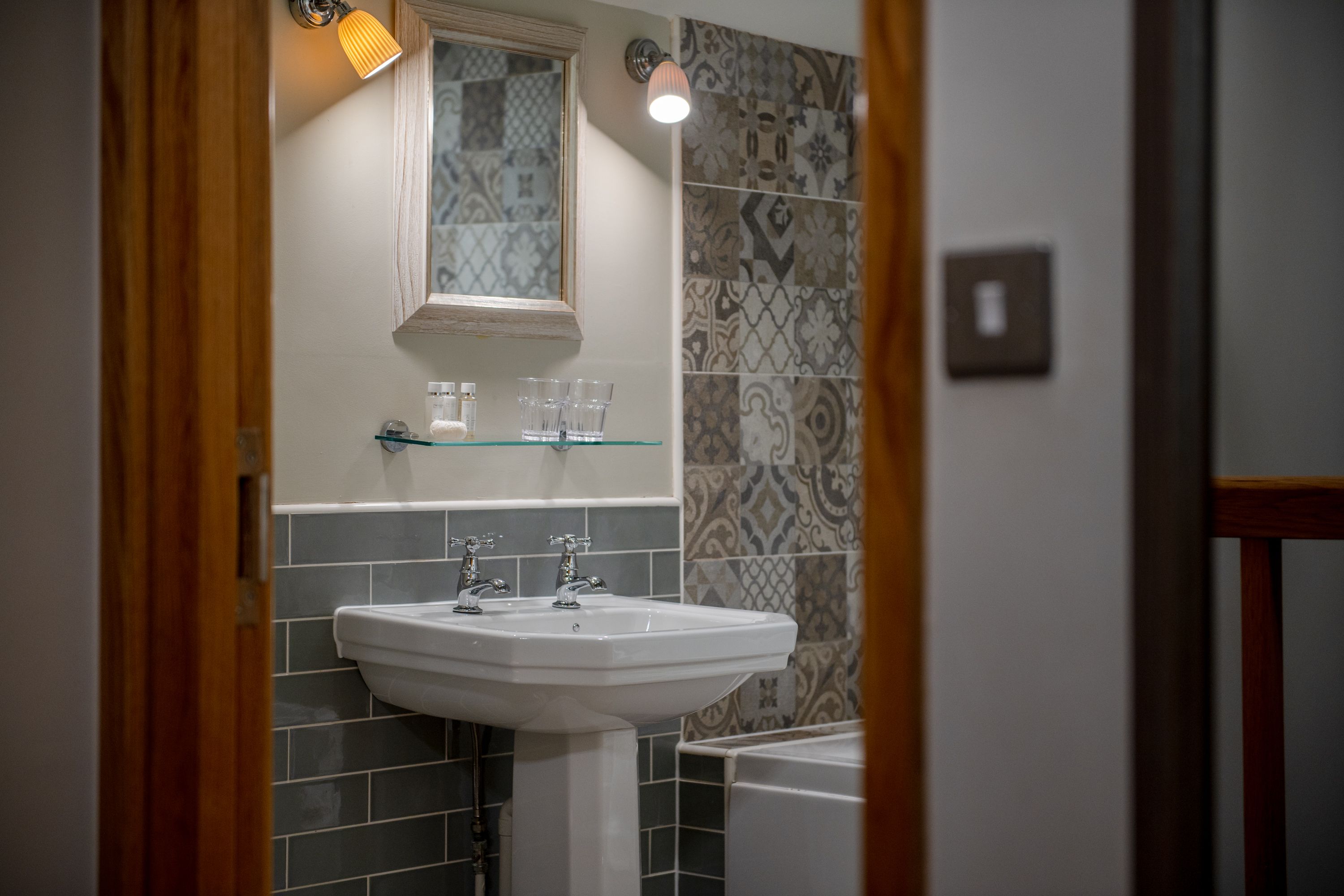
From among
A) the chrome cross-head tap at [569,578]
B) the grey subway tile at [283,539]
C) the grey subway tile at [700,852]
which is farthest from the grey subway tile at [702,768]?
the grey subway tile at [283,539]

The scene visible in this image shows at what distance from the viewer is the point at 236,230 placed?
1.22 metres

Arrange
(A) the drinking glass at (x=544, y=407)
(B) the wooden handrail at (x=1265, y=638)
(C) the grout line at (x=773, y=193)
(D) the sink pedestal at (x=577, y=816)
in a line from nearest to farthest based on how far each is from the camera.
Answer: (B) the wooden handrail at (x=1265, y=638) < (D) the sink pedestal at (x=577, y=816) < (A) the drinking glass at (x=544, y=407) < (C) the grout line at (x=773, y=193)

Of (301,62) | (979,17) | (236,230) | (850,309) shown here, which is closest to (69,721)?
(236,230)

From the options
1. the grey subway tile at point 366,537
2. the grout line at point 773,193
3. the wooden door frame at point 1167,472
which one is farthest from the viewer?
the grout line at point 773,193

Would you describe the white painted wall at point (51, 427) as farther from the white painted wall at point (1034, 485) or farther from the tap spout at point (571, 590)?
the tap spout at point (571, 590)

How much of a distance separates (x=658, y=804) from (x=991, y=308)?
6.94ft

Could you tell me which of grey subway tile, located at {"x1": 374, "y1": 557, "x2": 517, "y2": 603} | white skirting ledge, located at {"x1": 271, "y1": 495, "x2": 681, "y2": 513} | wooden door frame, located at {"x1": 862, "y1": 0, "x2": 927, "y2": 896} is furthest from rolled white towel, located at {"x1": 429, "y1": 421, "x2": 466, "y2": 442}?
wooden door frame, located at {"x1": 862, "y1": 0, "x2": 927, "y2": 896}

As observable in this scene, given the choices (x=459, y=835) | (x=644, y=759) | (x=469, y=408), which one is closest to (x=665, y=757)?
(x=644, y=759)

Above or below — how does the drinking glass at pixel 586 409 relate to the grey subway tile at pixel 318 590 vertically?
above

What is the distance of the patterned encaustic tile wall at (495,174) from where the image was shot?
241 cm

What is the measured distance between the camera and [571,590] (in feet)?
7.89

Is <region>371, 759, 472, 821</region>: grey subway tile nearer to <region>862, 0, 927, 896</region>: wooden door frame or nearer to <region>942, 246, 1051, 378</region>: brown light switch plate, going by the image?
<region>862, 0, 927, 896</region>: wooden door frame

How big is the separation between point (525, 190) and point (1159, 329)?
1953 mm

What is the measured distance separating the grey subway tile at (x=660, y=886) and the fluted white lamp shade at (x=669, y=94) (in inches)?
73.4
